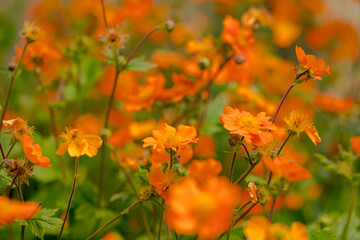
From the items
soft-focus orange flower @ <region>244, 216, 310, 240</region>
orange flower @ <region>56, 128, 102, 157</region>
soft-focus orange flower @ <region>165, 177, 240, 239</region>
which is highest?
orange flower @ <region>56, 128, 102, 157</region>

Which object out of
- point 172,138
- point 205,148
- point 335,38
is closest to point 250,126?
point 172,138

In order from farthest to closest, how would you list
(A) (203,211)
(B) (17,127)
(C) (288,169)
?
(B) (17,127) → (C) (288,169) → (A) (203,211)

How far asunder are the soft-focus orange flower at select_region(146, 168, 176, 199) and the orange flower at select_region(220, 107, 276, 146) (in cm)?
13

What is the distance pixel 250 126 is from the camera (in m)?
0.70

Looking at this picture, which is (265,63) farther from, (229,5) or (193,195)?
(193,195)

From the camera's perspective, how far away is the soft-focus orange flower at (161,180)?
0.67 metres

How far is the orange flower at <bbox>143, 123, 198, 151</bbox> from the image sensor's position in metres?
0.71

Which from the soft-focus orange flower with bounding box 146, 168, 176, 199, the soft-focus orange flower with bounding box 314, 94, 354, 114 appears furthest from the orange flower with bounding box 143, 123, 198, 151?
the soft-focus orange flower with bounding box 314, 94, 354, 114

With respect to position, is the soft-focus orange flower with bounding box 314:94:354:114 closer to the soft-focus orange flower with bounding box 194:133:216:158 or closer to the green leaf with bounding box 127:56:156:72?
the soft-focus orange flower with bounding box 194:133:216:158

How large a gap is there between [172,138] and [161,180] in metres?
0.09

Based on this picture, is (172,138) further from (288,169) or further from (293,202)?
(293,202)

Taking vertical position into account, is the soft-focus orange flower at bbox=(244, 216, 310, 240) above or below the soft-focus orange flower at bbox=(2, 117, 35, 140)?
below

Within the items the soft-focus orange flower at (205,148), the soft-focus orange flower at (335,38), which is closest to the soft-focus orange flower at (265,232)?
the soft-focus orange flower at (205,148)

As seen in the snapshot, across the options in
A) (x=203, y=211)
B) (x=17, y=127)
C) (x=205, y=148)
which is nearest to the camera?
(x=203, y=211)
